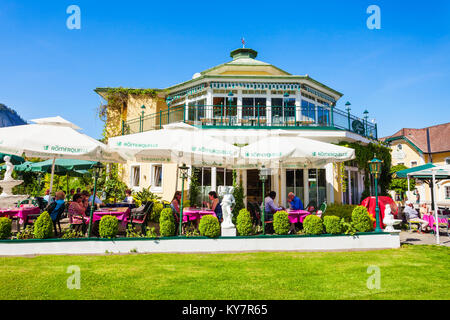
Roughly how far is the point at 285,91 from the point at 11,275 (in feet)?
44.3

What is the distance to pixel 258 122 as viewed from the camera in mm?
13523

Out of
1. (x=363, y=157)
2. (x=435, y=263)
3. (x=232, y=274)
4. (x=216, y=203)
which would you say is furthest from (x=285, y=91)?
(x=232, y=274)

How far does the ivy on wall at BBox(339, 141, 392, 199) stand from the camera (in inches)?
555

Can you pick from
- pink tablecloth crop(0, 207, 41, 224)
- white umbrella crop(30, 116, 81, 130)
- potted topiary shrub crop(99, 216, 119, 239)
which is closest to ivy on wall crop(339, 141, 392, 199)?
potted topiary shrub crop(99, 216, 119, 239)

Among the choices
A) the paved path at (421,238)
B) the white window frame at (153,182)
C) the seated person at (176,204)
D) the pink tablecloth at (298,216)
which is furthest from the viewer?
the white window frame at (153,182)

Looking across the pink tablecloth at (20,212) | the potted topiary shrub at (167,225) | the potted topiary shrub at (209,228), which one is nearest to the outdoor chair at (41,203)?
the pink tablecloth at (20,212)

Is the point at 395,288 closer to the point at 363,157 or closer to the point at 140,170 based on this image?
the point at 363,157

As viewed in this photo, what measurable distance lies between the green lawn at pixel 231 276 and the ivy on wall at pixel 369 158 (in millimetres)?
7553

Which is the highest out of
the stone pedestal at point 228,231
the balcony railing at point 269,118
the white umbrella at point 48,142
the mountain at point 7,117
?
the mountain at point 7,117

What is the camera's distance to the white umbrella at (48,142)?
21.4 ft

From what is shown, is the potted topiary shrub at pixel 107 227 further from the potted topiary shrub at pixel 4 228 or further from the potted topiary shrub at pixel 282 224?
the potted topiary shrub at pixel 282 224

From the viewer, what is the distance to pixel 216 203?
8914 millimetres

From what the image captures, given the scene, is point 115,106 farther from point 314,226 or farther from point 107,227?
point 314,226

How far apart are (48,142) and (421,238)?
11752mm
